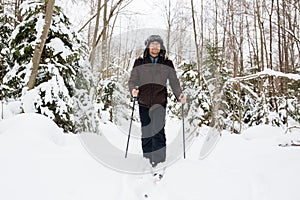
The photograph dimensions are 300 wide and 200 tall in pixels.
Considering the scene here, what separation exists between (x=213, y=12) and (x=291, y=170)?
11.6 m

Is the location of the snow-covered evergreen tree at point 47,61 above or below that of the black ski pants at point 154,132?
above

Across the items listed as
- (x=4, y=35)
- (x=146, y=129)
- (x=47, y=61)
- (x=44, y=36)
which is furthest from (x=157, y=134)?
(x=4, y=35)

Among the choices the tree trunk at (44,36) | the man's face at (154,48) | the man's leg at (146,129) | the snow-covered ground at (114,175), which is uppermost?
the tree trunk at (44,36)

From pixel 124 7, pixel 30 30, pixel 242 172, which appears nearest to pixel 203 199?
pixel 242 172

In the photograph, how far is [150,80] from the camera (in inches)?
163

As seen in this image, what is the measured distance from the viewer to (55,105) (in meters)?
7.24

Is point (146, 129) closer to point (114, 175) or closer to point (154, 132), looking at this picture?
point (154, 132)

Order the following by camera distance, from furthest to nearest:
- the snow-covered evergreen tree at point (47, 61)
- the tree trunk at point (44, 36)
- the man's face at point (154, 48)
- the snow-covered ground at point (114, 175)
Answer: the snow-covered evergreen tree at point (47, 61)
the tree trunk at point (44, 36)
the man's face at point (154, 48)
the snow-covered ground at point (114, 175)

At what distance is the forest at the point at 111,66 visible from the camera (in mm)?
7054

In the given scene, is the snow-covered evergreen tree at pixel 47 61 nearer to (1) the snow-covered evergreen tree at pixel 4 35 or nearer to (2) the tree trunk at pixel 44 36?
(2) the tree trunk at pixel 44 36

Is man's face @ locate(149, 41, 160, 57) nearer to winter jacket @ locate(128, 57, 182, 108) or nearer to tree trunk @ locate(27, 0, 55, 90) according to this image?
winter jacket @ locate(128, 57, 182, 108)

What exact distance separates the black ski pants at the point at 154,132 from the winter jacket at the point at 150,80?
99mm

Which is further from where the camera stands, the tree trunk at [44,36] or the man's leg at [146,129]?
the tree trunk at [44,36]

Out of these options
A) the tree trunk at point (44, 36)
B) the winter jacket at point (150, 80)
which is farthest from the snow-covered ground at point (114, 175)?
the tree trunk at point (44, 36)
